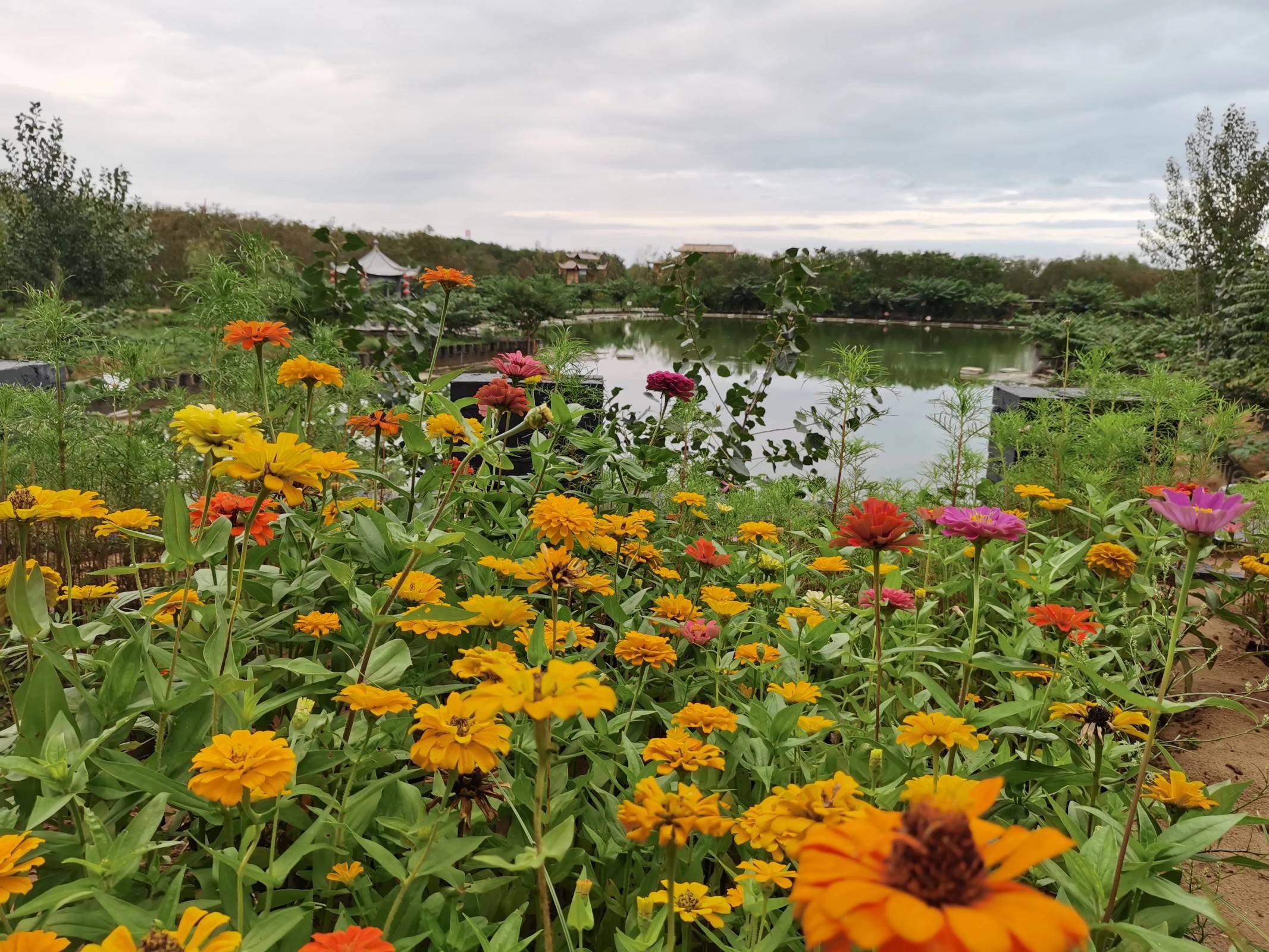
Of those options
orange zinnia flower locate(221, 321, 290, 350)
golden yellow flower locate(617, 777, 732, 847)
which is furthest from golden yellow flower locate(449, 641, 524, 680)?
orange zinnia flower locate(221, 321, 290, 350)

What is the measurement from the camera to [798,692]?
106 cm

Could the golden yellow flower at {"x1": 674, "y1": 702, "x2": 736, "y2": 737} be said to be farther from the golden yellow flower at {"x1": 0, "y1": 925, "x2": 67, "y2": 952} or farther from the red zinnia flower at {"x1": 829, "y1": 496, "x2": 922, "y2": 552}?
the golden yellow flower at {"x1": 0, "y1": 925, "x2": 67, "y2": 952}

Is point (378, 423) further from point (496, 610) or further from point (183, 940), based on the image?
point (183, 940)

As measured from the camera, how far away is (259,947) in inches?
22.8

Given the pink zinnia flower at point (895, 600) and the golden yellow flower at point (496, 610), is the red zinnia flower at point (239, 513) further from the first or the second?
the pink zinnia flower at point (895, 600)

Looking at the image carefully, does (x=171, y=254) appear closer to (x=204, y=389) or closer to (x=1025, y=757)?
(x=204, y=389)

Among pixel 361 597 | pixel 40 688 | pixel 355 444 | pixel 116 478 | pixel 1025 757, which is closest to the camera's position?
pixel 40 688

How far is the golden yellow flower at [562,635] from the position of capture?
101cm

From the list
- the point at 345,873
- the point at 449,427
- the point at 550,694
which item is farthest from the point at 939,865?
the point at 449,427

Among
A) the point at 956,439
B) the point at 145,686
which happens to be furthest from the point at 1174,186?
the point at 145,686

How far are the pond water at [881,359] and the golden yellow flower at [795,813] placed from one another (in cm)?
192

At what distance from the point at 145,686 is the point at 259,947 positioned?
54cm

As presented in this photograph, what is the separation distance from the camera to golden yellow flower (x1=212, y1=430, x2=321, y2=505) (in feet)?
2.52

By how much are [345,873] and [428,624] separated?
0.33 meters
